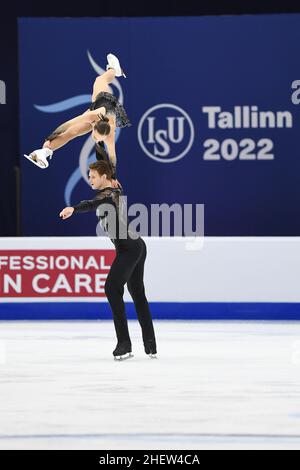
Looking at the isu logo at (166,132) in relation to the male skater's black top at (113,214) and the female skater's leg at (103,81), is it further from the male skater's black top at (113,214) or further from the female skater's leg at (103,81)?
the male skater's black top at (113,214)

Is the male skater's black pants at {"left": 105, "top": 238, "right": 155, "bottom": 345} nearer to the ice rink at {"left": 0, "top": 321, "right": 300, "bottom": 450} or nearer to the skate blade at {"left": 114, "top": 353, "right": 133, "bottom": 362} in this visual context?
the skate blade at {"left": 114, "top": 353, "right": 133, "bottom": 362}

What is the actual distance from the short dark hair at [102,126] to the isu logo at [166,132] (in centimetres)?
258

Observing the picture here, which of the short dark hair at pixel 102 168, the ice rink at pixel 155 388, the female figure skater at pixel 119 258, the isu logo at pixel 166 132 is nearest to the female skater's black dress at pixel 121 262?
the female figure skater at pixel 119 258

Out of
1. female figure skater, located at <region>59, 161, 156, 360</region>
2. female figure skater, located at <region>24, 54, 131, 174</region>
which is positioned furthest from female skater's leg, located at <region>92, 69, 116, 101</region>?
female figure skater, located at <region>59, 161, 156, 360</region>

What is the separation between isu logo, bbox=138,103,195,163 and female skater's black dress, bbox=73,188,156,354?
424 centimetres

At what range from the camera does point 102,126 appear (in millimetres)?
10500

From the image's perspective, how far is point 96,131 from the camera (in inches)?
413

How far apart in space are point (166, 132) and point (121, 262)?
447 cm

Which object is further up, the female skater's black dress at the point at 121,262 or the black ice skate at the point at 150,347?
the female skater's black dress at the point at 121,262

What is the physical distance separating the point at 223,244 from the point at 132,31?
99.5 inches

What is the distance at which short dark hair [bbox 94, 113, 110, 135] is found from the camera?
10438 mm

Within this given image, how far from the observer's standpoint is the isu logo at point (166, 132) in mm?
13109

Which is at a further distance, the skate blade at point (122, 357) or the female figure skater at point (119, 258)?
the skate blade at point (122, 357)

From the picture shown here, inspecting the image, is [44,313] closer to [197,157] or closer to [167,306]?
[167,306]
